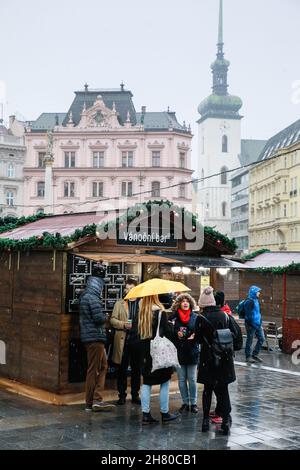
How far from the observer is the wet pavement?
7.22 metres

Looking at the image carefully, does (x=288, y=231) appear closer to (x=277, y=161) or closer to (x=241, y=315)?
(x=277, y=161)

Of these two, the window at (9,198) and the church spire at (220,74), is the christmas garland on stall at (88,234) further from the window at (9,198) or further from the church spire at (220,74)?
the church spire at (220,74)

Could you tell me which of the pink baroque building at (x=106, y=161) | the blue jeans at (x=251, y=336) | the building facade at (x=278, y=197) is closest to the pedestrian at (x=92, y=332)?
the blue jeans at (x=251, y=336)

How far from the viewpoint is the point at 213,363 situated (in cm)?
799

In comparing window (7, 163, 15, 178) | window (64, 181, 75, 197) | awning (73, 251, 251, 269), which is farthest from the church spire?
awning (73, 251, 251, 269)

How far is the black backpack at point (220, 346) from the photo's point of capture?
8016 mm

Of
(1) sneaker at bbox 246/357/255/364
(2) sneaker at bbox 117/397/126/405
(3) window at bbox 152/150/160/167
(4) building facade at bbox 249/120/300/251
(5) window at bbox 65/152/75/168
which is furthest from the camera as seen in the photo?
(5) window at bbox 65/152/75/168

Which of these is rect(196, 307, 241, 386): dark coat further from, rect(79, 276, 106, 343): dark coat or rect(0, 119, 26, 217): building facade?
rect(0, 119, 26, 217): building facade

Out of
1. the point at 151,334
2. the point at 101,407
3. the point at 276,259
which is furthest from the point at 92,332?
the point at 276,259

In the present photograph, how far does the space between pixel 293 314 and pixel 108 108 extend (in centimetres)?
5108

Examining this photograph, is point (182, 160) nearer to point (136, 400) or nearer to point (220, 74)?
point (136, 400)

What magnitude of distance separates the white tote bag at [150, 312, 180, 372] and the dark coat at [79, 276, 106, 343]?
883 millimetres

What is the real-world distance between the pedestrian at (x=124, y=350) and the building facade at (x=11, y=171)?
180 feet
